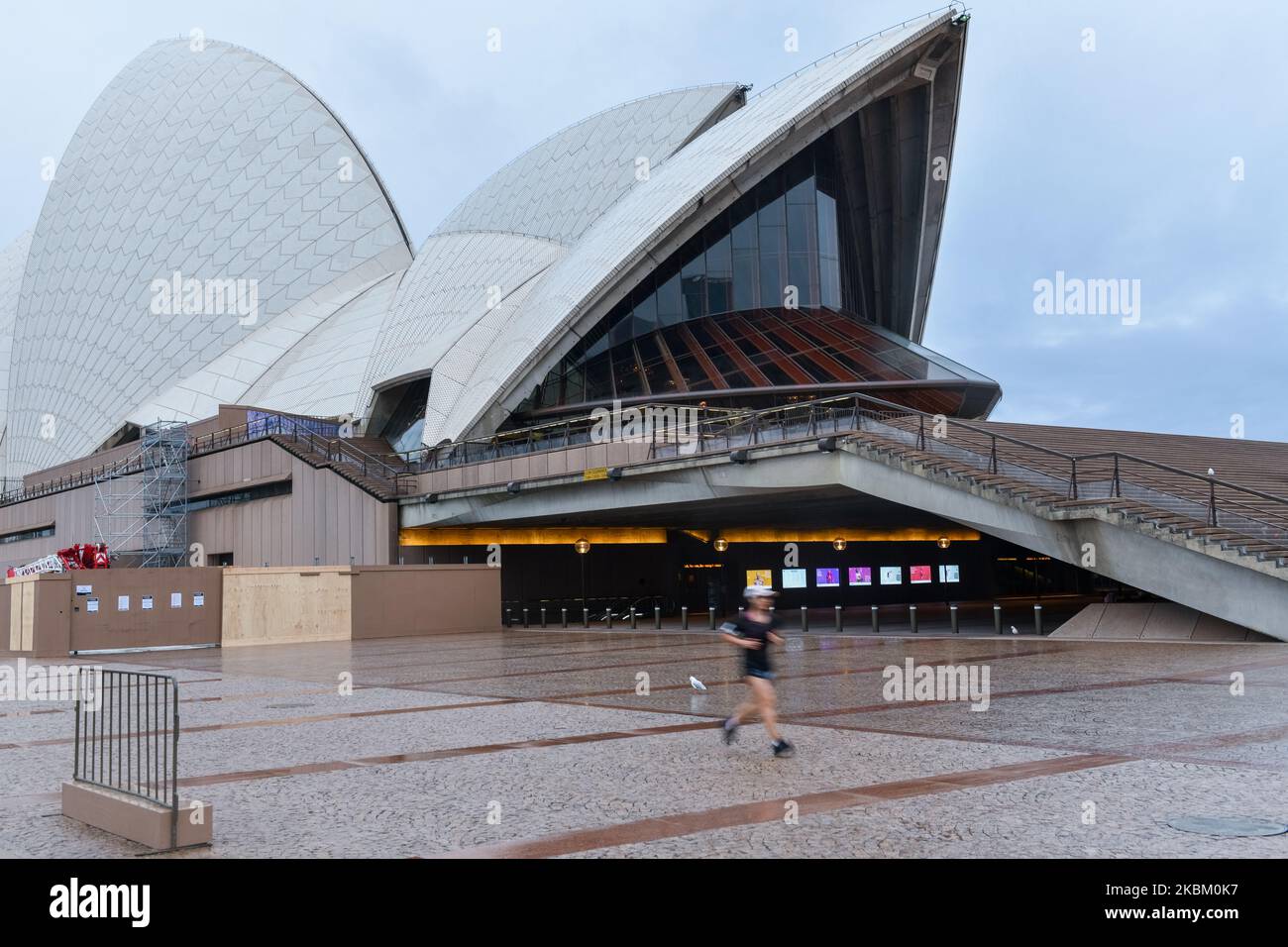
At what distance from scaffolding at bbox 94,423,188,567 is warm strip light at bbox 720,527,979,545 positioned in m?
20.7

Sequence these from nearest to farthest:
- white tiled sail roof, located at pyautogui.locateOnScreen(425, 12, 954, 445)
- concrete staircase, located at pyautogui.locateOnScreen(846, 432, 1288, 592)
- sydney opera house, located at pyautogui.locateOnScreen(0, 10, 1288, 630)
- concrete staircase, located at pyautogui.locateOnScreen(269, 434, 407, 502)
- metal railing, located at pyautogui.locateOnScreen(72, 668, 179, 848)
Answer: metal railing, located at pyautogui.locateOnScreen(72, 668, 179, 848) < concrete staircase, located at pyautogui.locateOnScreen(846, 432, 1288, 592) < sydney opera house, located at pyautogui.locateOnScreen(0, 10, 1288, 630) < concrete staircase, located at pyautogui.locateOnScreen(269, 434, 407, 502) < white tiled sail roof, located at pyautogui.locateOnScreen(425, 12, 954, 445)

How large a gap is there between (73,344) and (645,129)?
30639 millimetres

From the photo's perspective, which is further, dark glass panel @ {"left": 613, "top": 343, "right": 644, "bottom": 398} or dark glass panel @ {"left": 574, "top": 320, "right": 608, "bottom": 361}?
dark glass panel @ {"left": 574, "top": 320, "right": 608, "bottom": 361}

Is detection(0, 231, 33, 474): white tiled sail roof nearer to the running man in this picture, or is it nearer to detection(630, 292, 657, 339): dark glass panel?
detection(630, 292, 657, 339): dark glass panel

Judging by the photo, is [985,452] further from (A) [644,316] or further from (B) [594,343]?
(A) [644,316]

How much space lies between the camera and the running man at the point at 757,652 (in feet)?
28.1

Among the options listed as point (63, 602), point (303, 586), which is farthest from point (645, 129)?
point (63, 602)

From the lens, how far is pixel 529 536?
35906mm

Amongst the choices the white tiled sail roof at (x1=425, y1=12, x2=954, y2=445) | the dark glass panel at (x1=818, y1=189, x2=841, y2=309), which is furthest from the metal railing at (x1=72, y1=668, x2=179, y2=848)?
the dark glass panel at (x1=818, y1=189, x2=841, y2=309)

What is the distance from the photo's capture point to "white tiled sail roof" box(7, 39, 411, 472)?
5484 cm

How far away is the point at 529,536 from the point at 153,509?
16.5 metres

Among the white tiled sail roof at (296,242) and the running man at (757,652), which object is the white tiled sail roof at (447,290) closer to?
the white tiled sail roof at (296,242)

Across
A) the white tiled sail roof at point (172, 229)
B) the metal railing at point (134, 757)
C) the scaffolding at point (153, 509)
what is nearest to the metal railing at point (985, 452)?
the metal railing at point (134, 757)

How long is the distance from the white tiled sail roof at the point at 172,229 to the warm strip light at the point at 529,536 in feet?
78.4
